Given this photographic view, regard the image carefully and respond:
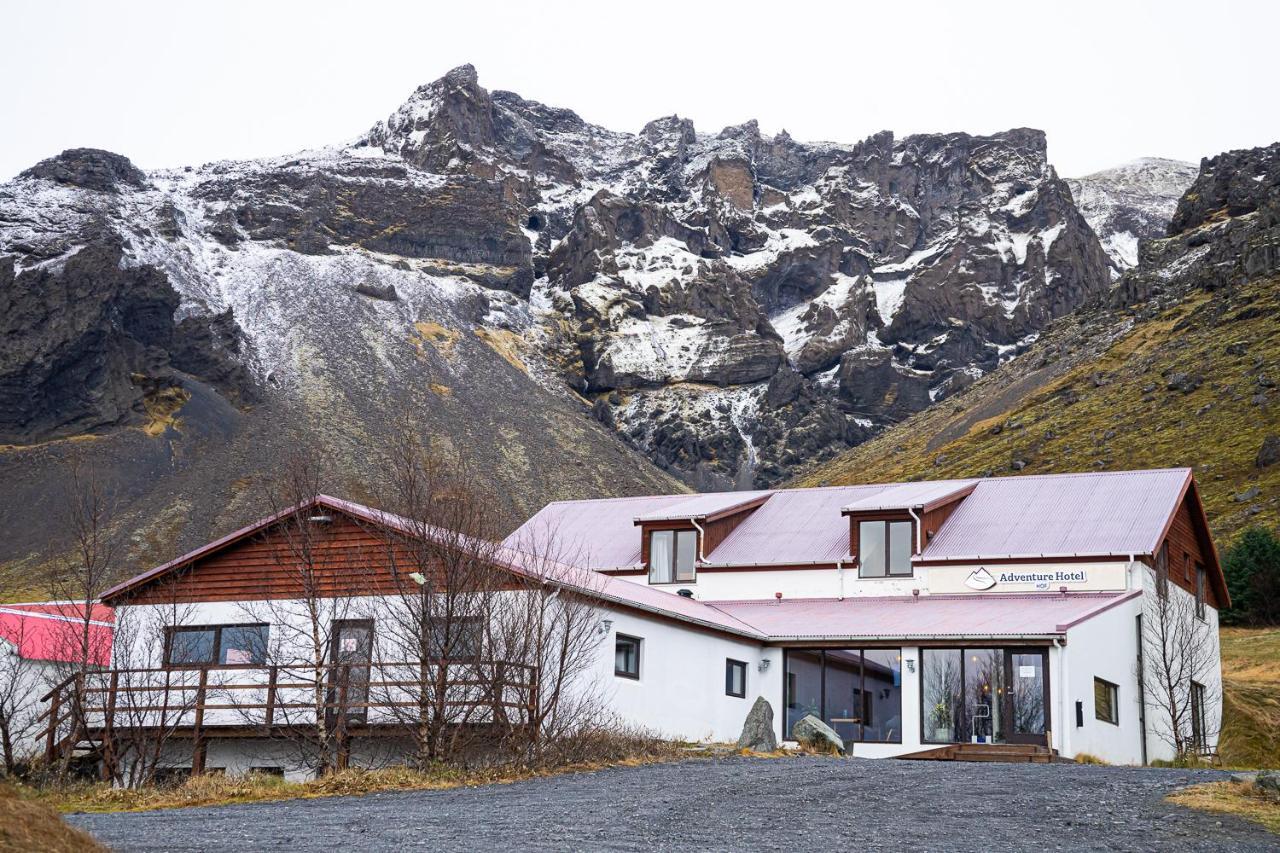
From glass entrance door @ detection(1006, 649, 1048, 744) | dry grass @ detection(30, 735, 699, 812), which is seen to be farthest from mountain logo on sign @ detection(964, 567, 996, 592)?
dry grass @ detection(30, 735, 699, 812)

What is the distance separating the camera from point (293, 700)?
26.0 meters

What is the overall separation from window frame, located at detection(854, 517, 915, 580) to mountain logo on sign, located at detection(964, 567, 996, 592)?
1.56 meters

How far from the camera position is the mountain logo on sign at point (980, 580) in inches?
1299

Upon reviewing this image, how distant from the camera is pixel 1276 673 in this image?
4247 centimetres

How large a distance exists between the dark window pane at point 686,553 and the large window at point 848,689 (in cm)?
647

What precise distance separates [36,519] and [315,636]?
301 ft

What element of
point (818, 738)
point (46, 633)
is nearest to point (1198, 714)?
point (818, 738)

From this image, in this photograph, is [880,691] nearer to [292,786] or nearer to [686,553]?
[686,553]

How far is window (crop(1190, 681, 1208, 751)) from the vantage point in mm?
32969

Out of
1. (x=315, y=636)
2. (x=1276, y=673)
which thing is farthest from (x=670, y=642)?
(x=1276, y=673)

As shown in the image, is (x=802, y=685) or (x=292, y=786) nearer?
(x=292, y=786)

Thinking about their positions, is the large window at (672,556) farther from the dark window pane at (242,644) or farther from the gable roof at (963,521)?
the dark window pane at (242,644)

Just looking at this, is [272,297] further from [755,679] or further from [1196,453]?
[755,679]

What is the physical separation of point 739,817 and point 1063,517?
21.8 m
